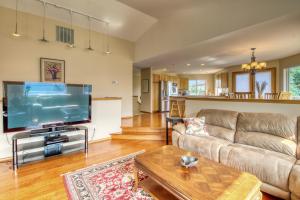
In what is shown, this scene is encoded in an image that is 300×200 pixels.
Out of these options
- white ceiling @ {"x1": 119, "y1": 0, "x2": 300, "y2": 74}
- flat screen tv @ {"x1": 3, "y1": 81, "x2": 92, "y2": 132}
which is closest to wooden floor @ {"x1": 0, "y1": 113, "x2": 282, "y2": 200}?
flat screen tv @ {"x1": 3, "y1": 81, "x2": 92, "y2": 132}

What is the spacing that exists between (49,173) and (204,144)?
8.49ft

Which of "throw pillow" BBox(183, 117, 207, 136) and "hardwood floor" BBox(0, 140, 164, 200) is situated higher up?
"throw pillow" BBox(183, 117, 207, 136)

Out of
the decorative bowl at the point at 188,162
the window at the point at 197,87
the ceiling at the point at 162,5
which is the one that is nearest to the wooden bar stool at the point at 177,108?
the ceiling at the point at 162,5

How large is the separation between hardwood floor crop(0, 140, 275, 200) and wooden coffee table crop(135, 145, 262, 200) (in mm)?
913

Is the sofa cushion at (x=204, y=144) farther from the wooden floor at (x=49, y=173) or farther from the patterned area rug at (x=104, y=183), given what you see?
the patterned area rug at (x=104, y=183)

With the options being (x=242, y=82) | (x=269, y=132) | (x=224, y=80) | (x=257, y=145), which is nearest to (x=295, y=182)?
(x=257, y=145)

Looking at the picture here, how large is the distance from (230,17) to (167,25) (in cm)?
183

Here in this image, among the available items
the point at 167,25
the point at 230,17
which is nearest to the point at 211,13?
the point at 230,17

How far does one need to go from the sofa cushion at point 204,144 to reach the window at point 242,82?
220 inches

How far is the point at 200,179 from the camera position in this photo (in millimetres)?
1577

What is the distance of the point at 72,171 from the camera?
2691 mm

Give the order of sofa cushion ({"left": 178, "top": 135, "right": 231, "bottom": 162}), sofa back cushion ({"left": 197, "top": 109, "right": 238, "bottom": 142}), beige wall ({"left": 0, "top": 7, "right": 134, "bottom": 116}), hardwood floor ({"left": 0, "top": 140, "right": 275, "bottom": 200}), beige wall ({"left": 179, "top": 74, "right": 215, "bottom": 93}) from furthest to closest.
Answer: beige wall ({"left": 179, "top": 74, "right": 215, "bottom": 93}), beige wall ({"left": 0, "top": 7, "right": 134, "bottom": 116}), sofa back cushion ({"left": 197, "top": 109, "right": 238, "bottom": 142}), sofa cushion ({"left": 178, "top": 135, "right": 231, "bottom": 162}), hardwood floor ({"left": 0, "top": 140, "right": 275, "bottom": 200})

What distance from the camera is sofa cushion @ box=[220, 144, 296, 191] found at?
76.2 inches

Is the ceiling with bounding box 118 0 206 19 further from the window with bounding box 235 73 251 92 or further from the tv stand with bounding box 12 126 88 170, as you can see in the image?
the window with bounding box 235 73 251 92
